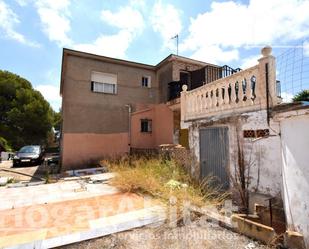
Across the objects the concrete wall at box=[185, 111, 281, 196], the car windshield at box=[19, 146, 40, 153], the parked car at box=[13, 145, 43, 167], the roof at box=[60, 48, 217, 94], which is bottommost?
the parked car at box=[13, 145, 43, 167]

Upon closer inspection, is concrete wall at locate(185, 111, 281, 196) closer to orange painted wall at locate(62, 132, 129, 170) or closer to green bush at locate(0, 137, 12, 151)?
orange painted wall at locate(62, 132, 129, 170)

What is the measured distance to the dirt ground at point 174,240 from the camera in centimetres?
357

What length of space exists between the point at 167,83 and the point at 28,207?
37.0 feet

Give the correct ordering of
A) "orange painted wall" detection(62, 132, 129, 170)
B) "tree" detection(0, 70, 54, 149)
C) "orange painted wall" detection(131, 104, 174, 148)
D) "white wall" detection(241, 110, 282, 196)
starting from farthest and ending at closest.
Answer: "tree" detection(0, 70, 54, 149)
"orange painted wall" detection(131, 104, 174, 148)
"orange painted wall" detection(62, 132, 129, 170)
"white wall" detection(241, 110, 282, 196)

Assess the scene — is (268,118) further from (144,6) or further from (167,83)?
(167,83)

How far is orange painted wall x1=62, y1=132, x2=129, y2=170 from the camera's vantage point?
12562mm

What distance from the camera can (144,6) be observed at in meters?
7.73

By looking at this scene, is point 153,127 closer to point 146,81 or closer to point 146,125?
point 146,125

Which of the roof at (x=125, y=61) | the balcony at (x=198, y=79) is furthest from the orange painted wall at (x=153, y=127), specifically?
the roof at (x=125, y=61)

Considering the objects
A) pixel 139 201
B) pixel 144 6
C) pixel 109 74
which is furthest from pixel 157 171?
pixel 109 74

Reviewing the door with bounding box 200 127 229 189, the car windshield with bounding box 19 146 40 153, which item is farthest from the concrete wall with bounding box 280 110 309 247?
the car windshield with bounding box 19 146 40 153

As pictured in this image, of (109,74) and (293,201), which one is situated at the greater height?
(109,74)

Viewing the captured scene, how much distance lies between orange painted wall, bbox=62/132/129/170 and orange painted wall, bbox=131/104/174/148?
0.77 metres

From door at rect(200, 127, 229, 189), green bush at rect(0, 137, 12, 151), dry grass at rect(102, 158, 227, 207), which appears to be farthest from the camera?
green bush at rect(0, 137, 12, 151)
